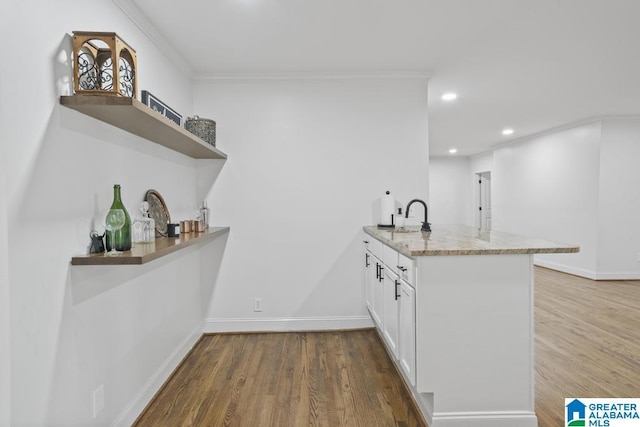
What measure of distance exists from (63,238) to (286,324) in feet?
7.32

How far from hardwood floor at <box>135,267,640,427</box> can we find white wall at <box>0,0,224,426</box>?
1.35 feet

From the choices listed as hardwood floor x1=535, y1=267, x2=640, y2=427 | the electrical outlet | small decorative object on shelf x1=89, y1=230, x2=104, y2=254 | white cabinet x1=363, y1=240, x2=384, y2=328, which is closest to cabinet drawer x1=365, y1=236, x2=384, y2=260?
white cabinet x1=363, y1=240, x2=384, y2=328

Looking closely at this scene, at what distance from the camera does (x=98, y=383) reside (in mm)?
1723

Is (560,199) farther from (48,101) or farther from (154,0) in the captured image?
(48,101)

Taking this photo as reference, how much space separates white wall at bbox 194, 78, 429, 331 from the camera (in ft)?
11.0

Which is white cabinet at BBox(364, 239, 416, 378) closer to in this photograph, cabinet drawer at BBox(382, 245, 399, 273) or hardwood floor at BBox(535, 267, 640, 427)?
cabinet drawer at BBox(382, 245, 399, 273)

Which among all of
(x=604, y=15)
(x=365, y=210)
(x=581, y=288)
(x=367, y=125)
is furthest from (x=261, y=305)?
(x=581, y=288)

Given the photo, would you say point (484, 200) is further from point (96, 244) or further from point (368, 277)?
point (96, 244)

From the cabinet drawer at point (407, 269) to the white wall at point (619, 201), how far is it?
4.84 meters

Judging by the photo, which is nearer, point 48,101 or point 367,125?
point 48,101

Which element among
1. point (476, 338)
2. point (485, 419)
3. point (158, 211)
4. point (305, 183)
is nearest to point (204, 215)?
point (158, 211)

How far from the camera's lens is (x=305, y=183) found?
3373 millimetres

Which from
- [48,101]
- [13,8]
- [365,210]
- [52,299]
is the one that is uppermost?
[13,8]

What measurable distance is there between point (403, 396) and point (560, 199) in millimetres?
5352
